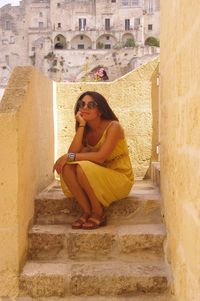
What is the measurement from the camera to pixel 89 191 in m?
3.83

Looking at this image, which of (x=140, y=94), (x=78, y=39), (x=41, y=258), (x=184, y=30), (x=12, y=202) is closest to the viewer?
(x=184, y=30)

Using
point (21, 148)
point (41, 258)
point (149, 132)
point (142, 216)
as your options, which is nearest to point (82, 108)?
point (21, 148)

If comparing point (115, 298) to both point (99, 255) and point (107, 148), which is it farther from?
point (107, 148)

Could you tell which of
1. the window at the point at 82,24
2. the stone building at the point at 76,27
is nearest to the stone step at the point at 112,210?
the stone building at the point at 76,27

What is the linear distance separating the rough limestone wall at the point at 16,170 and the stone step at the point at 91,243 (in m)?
0.15

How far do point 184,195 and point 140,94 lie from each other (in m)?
3.39

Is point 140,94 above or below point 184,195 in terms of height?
above

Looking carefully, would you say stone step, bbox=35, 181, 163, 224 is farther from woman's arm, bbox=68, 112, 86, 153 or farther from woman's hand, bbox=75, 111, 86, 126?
woman's hand, bbox=75, 111, 86, 126

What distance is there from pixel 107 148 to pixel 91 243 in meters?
0.86

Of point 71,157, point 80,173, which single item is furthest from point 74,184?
point 71,157

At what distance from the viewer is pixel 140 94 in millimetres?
6039

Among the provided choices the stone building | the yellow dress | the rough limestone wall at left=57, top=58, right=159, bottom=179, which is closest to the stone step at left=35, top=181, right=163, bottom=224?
the yellow dress

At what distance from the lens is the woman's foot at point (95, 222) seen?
387 cm

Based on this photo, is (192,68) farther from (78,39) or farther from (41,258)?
(78,39)
